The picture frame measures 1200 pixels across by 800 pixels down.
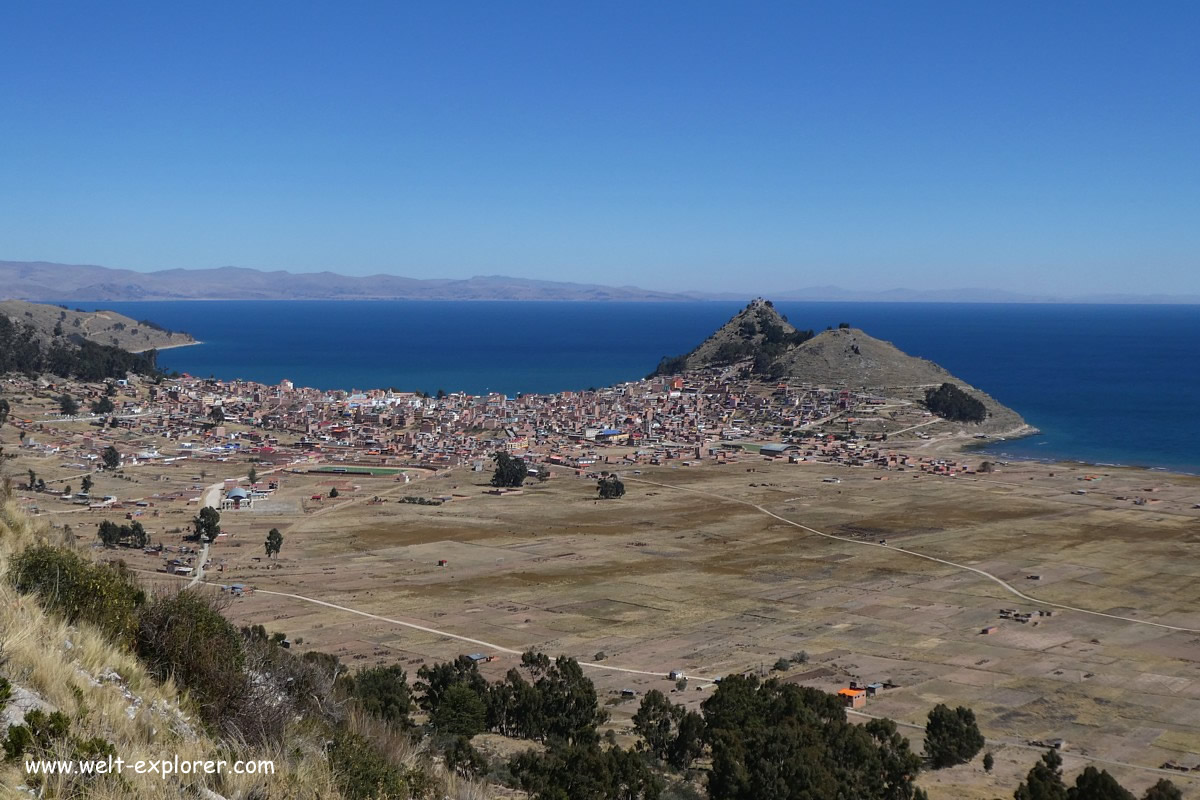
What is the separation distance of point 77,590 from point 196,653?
121 cm

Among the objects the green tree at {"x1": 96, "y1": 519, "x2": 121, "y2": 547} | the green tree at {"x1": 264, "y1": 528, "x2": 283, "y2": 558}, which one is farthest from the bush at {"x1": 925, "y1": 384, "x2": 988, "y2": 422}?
the green tree at {"x1": 96, "y1": 519, "x2": 121, "y2": 547}

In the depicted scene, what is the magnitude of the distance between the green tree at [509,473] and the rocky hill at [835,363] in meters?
45.6

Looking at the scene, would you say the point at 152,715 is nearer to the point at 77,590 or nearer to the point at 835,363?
the point at 77,590

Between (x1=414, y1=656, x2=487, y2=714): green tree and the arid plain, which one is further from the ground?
(x1=414, y1=656, x2=487, y2=714): green tree

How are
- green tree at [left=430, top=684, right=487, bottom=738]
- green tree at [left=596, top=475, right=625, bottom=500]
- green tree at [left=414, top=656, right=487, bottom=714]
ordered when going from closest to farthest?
green tree at [left=430, top=684, right=487, bottom=738] < green tree at [left=414, top=656, right=487, bottom=714] < green tree at [left=596, top=475, right=625, bottom=500]

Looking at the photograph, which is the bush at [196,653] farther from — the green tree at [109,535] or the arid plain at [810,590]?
the green tree at [109,535]

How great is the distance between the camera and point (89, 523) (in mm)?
47219

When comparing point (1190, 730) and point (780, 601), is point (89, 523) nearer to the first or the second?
point (780, 601)

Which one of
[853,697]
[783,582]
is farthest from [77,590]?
[783,582]

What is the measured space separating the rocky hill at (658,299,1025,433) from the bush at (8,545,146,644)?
87958mm

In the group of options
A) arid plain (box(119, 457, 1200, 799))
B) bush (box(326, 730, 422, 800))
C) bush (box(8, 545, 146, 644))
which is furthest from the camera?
arid plain (box(119, 457, 1200, 799))

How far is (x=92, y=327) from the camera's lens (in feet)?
516

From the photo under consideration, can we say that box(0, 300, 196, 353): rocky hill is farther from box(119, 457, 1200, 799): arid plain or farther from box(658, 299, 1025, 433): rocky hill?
box(119, 457, 1200, 799): arid plain

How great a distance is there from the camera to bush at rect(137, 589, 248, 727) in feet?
26.3
